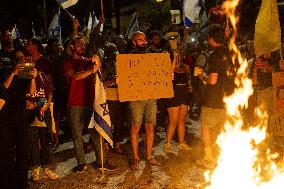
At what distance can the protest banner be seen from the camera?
778 cm

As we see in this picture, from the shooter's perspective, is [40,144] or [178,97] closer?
[40,144]

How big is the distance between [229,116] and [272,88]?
1.58 m

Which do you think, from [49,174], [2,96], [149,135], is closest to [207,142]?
[149,135]

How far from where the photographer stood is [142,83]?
7.00 metres

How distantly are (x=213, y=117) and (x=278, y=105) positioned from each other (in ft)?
6.48

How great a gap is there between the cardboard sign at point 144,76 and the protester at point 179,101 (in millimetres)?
668

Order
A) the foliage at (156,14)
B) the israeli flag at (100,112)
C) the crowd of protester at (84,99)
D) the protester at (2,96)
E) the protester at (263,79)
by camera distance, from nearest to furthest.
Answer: the protester at (2,96) → the crowd of protester at (84,99) → the israeli flag at (100,112) → the protester at (263,79) → the foliage at (156,14)

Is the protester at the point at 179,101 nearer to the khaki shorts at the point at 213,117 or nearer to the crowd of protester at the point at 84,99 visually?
the crowd of protester at the point at 84,99

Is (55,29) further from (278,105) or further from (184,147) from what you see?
(278,105)

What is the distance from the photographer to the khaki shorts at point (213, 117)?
6676 mm

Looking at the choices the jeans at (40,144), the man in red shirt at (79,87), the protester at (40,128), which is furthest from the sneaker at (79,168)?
the jeans at (40,144)

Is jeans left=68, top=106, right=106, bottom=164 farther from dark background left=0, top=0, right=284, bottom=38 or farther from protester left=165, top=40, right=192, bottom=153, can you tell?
dark background left=0, top=0, right=284, bottom=38

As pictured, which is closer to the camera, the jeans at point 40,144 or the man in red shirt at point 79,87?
the jeans at point 40,144

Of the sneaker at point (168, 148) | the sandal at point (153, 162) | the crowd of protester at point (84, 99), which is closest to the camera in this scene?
the crowd of protester at point (84, 99)
